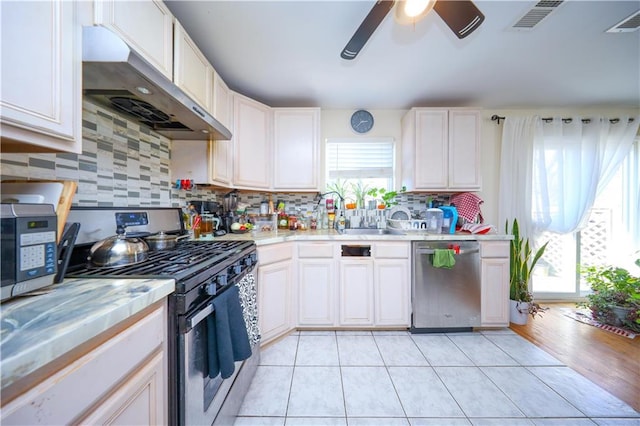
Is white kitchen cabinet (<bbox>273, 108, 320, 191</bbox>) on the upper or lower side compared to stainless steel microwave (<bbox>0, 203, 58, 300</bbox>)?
upper

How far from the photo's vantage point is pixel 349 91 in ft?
7.67

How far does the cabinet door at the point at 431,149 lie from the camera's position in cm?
241

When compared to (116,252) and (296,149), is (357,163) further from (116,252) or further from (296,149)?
(116,252)

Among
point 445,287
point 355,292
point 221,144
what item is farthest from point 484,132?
point 221,144

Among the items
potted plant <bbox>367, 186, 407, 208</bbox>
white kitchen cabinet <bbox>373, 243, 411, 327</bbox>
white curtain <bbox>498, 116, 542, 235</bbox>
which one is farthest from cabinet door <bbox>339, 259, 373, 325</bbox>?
white curtain <bbox>498, 116, 542, 235</bbox>

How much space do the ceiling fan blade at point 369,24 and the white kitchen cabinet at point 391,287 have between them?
1.52 meters

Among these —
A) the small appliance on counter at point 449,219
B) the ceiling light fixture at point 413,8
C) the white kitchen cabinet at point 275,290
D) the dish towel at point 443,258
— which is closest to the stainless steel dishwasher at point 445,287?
the dish towel at point 443,258

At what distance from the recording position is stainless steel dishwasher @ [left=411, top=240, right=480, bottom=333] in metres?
2.06

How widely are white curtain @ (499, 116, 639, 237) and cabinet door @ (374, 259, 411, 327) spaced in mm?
1607

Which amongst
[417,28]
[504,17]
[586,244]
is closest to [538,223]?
[586,244]

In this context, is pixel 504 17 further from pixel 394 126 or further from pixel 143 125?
pixel 143 125

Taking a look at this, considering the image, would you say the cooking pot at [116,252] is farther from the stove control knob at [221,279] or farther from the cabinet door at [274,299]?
the cabinet door at [274,299]

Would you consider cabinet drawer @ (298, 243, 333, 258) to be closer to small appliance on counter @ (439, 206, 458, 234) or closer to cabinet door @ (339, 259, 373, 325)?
cabinet door @ (339, 259, 373, 325)

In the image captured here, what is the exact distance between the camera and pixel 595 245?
2740 millimetres
